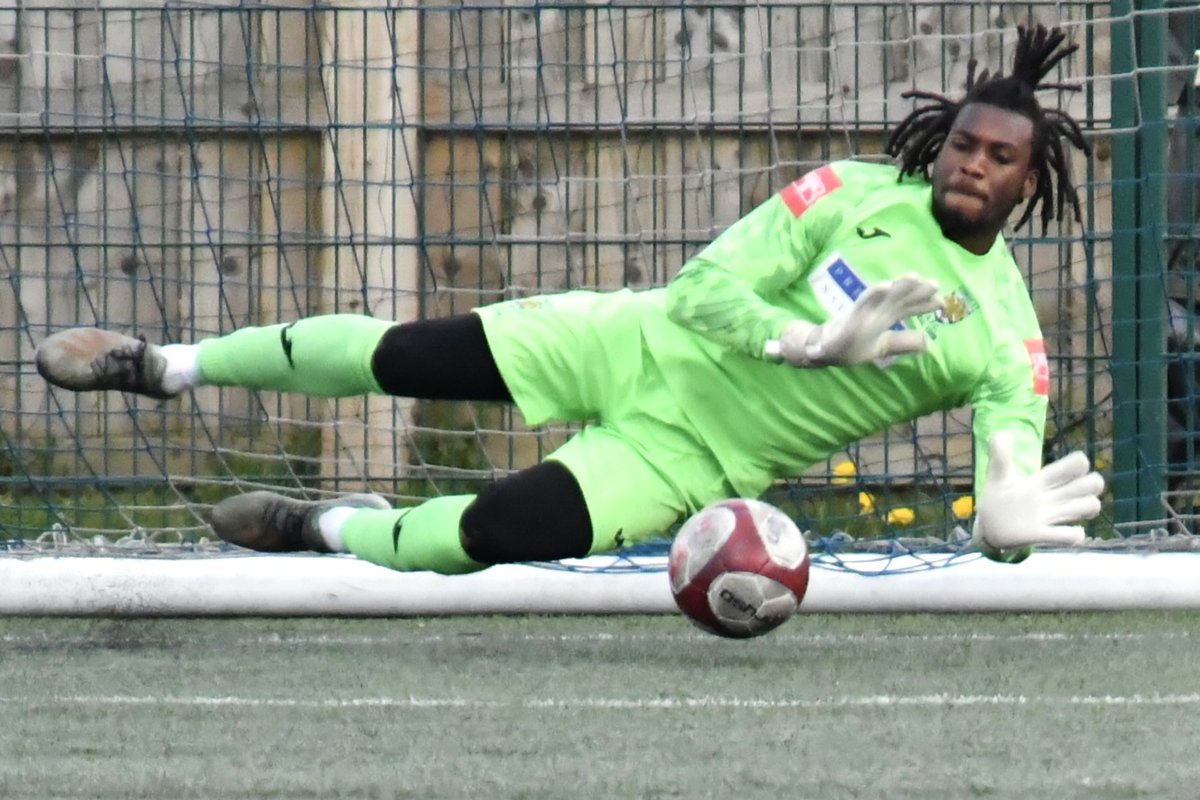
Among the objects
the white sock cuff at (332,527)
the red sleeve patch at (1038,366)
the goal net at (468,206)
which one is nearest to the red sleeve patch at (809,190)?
the red sleeve patch at (1038,366)

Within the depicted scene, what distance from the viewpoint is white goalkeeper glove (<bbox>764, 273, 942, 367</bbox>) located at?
4012mm

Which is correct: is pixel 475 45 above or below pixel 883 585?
above

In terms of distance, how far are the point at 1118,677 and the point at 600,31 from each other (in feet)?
8.38

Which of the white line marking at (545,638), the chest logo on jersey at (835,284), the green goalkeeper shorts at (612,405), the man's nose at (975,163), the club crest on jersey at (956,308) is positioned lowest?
the white line marking at (545,638)

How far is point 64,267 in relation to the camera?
655 cm

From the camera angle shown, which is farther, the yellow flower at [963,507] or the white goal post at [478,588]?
the yellow flower at [963,507]

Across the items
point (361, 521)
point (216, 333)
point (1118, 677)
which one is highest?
point (216, 333)

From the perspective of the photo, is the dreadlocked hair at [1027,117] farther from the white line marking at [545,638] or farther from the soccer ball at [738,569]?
the white line marking at [545,638]

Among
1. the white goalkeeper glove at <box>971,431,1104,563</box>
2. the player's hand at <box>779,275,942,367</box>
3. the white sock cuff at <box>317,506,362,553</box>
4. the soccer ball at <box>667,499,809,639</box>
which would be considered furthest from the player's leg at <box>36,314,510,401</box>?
the white goalkeeper glove at <box>971,431,1104,563</box>

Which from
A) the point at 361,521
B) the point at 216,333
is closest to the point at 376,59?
the point at 216,333

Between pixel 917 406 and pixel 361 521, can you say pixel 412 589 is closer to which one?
pixel 361 521

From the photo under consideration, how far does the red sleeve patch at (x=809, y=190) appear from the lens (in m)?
4.45

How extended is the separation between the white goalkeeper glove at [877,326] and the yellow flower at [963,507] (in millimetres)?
2386

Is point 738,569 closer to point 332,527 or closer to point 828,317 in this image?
point 828,317
